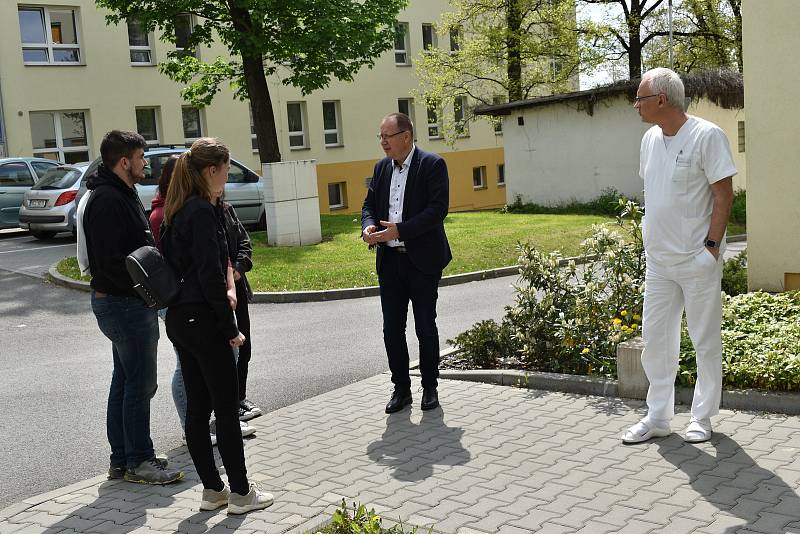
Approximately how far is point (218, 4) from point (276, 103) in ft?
40.8

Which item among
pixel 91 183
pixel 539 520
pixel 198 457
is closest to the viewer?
pixel 539 520

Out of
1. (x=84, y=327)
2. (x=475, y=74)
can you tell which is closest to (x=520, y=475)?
(x=84, y=327)

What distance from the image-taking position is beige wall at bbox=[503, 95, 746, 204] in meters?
24.3

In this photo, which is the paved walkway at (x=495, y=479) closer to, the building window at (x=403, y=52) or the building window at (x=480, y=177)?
the building window at (x=403, y=52)

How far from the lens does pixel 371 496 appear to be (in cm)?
519

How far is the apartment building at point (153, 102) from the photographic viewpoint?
3058 cm

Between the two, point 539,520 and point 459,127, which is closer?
point 539,520

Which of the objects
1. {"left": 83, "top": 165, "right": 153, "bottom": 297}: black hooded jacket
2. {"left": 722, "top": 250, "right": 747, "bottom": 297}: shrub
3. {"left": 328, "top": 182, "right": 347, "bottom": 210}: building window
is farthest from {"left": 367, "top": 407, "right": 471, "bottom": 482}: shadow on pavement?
{"left": 328, "top": 182, "right": 347, "bottom": 210}: building window

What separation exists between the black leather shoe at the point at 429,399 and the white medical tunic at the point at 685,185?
198 cm

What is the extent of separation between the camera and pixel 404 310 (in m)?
7.08

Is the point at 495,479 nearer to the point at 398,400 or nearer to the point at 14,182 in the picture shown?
the point at 398,400

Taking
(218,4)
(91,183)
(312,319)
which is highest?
(218,4)

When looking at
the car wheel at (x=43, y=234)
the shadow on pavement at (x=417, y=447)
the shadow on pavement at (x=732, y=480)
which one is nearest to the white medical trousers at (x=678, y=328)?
the shadow on pavement at (x=732, y=480)

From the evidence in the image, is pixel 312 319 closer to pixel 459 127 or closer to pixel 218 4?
pixel 218 4
